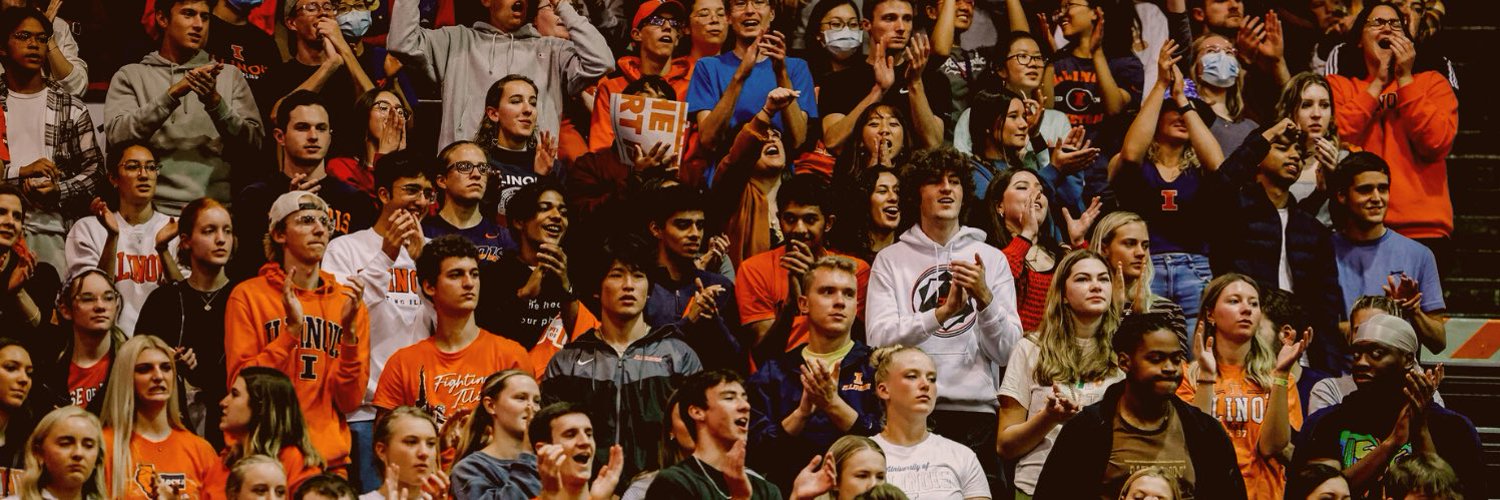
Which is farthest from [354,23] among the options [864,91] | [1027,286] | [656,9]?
[1027,286]

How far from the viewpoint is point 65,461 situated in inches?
371

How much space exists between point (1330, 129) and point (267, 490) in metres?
5.96

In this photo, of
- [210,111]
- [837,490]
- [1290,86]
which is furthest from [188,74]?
[1290,86]

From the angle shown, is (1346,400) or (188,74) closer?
(1346,400)

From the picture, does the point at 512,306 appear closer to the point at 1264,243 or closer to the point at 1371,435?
the point at 1264,243

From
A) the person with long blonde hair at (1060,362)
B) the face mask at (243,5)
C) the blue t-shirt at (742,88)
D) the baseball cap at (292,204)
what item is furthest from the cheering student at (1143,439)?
the face mask at (243,5)

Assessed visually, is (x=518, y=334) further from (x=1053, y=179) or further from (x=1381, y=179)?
(x=1381, y=179)

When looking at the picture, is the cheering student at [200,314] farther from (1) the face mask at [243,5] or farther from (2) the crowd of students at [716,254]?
(1) the face mask at [243,5]

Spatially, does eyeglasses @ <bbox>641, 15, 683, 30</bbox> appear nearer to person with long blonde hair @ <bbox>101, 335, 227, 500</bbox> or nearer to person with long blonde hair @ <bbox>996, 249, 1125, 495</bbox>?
person with long blonde hair @ <bbox>996, 249, 1125, 495</bbox>

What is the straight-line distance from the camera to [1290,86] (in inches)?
482

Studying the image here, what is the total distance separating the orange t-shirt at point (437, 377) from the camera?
33.7 feet

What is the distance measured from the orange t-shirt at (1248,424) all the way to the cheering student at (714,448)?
7.19ft

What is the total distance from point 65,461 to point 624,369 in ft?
7.77

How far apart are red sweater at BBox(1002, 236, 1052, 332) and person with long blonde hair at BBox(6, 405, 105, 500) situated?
417 cm
